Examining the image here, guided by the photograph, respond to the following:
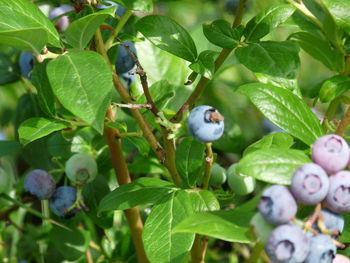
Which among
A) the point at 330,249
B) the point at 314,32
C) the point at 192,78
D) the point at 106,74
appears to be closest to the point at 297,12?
the point at 314,32

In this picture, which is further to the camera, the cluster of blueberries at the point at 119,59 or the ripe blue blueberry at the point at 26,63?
the ripe blue blueberry at the point at 26,63

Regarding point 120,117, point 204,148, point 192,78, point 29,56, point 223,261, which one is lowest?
point 223,261

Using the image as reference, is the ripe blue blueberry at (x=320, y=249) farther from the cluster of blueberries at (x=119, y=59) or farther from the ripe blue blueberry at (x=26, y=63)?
the ripe blue blueberry at (x=26, y=63)

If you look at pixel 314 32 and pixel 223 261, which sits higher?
pixel 314 32

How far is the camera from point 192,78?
1.32m

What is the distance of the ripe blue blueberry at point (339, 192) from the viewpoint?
0.88 metres

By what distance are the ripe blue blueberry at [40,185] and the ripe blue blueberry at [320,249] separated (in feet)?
2.68

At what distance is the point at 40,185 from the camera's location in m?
1.53

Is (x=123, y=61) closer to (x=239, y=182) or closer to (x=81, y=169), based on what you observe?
(x=81, y=169)

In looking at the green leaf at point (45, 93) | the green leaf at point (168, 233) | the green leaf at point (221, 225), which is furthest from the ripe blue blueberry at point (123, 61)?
the green leaf at point (221, 225)

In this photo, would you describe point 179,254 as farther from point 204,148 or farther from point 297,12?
point 297,12

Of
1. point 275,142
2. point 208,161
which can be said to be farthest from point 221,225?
point 275,142

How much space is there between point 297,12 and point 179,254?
0.71m

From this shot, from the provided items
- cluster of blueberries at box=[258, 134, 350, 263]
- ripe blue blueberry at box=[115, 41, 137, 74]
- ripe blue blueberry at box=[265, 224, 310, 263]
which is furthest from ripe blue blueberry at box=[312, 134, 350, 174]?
ripe blue blueberry at box=[115, 41, 137, 74]
